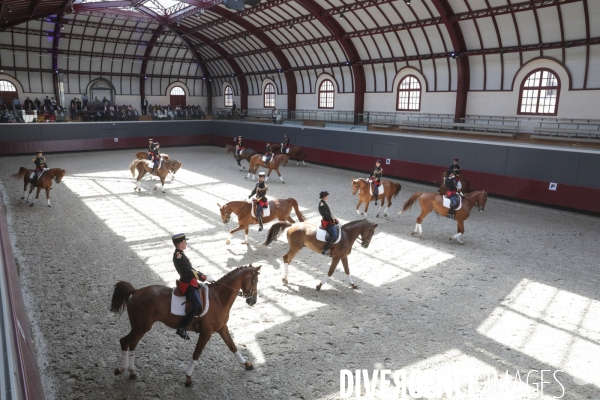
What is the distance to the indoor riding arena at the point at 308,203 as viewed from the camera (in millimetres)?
5766

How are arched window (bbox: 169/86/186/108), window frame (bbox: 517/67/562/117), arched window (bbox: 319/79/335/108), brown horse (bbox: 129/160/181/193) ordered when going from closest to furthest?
brown horse (bbox: 129/160/181/193) < window frame (bbox: 517/67/562/117) < arched window (bbox: 319/79/335/108) < arched window (bbox: 169/86/186/108)

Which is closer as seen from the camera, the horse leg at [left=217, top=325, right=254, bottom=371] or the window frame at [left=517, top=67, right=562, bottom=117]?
the horse leg at [left=217, top=325, right=254, bottom=371]

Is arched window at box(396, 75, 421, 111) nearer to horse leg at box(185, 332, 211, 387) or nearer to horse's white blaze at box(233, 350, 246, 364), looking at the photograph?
horse's white blaze at box(233, 350, 246, 364)

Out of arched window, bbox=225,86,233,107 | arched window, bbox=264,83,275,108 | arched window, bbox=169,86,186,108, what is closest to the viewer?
arched window, bbox=264,83,275,108

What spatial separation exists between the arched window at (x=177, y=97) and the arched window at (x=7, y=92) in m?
13.5

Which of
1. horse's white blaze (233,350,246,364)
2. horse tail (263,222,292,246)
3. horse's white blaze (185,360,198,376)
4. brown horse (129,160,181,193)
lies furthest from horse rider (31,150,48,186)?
horse's white blaze (233,350,246,364)

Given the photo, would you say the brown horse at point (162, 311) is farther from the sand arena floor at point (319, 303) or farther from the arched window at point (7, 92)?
the arched window at point (7, 92)

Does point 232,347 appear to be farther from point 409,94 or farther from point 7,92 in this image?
point 7,92

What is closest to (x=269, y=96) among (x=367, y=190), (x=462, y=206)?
(x=367, y=190)

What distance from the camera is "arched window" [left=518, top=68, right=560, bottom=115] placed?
19.5 m

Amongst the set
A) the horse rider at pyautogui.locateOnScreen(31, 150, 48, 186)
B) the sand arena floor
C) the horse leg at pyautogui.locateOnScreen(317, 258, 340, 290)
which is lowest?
the sand arena floor

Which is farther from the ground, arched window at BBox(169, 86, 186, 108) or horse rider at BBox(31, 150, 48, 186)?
arched window at BBox(169, 86, 186, 108)

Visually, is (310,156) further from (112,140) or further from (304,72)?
(112,140)

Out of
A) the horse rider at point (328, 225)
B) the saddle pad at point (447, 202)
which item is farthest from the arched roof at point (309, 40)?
the horse rider at point (328, 225)
